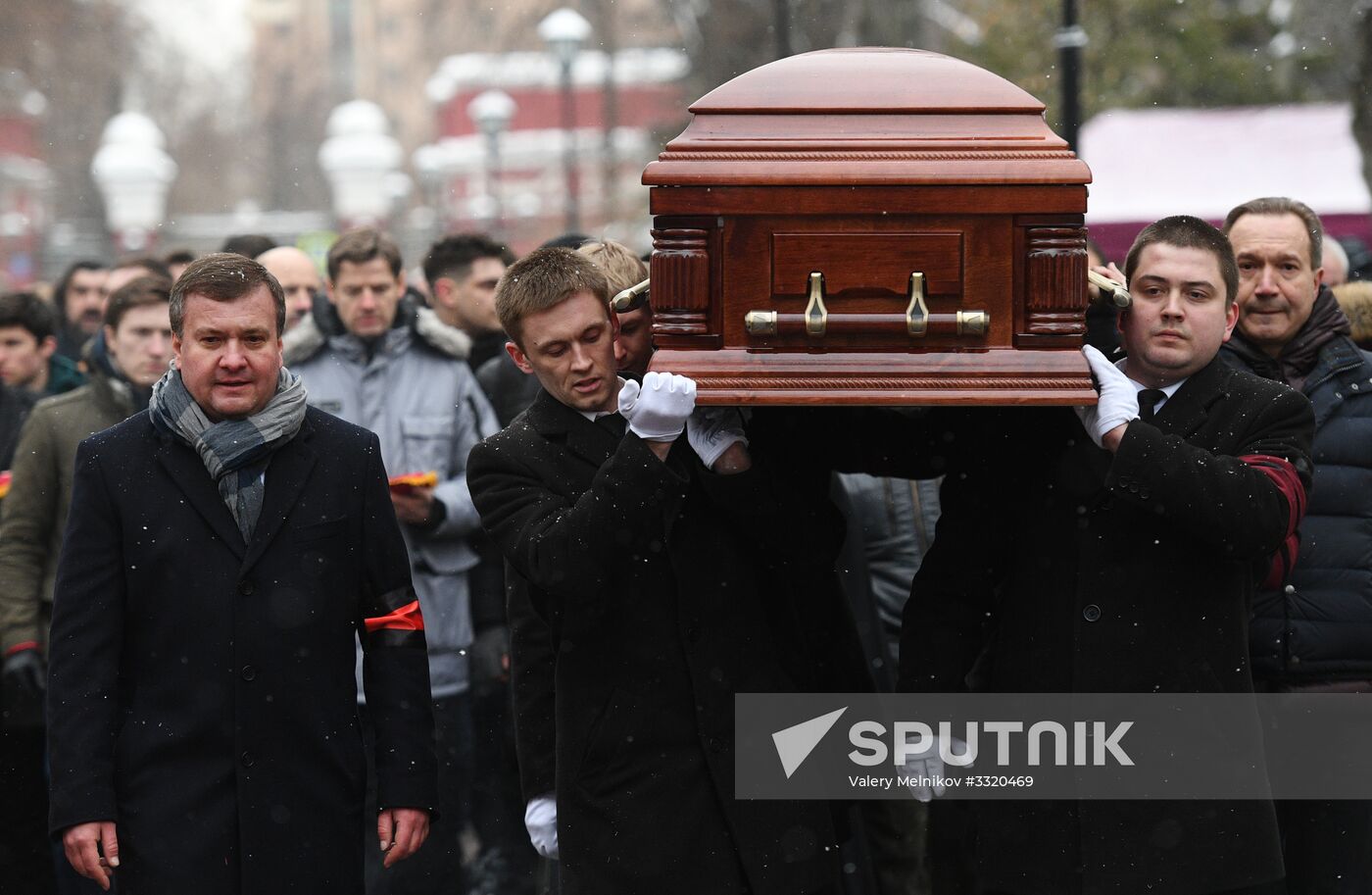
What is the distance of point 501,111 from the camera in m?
22.6

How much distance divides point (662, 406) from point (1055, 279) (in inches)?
30.6

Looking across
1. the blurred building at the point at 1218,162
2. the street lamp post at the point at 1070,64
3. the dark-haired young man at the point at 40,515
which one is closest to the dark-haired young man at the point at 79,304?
the dark-haired young man at the point at 40,515

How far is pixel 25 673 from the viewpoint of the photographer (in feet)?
17.6

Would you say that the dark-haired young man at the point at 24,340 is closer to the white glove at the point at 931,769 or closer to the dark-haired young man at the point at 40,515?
the dark-haired young man at the point at 40,515

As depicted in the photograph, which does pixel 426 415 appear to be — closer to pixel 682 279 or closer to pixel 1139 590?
pixel 682 279

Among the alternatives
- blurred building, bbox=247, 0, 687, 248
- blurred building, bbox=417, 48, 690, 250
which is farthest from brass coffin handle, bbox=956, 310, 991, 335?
blurred building, bbox=417, 48, 690, 250

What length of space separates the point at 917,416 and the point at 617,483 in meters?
0.86

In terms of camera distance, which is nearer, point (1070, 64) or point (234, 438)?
point (234, 438)

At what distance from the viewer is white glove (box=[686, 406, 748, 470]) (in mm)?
3592

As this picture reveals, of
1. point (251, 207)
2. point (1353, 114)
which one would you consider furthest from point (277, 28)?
point (1353, 114)

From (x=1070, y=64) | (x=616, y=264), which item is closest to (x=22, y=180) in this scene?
(x=1070, y=64)

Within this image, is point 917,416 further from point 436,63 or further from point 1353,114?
point 436,63

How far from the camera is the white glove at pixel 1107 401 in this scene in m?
3.39

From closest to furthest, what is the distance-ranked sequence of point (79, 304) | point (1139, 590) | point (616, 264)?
1. point (1139, 590)
2. point (616, 264)
3. point (79, 304)
